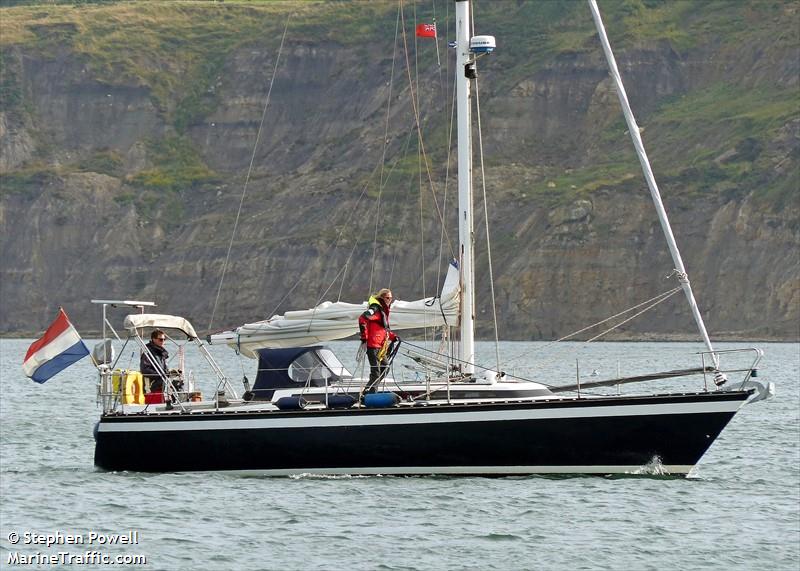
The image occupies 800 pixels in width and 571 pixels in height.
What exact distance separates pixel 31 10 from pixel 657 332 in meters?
92.6

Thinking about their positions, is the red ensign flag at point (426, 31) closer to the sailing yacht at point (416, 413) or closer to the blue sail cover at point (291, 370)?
the sailing yacht at point (416, 413)

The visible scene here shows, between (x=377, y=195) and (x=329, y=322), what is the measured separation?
103 meters

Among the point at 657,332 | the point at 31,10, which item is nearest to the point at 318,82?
the point at 31,10

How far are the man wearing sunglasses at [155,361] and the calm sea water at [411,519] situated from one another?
5.97 ft

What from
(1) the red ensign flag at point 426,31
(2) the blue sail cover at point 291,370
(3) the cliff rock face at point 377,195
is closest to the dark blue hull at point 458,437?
(2) the blue sail cover at point 291,370

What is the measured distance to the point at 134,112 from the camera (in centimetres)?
16150

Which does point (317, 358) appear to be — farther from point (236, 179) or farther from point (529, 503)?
point (236, 179)

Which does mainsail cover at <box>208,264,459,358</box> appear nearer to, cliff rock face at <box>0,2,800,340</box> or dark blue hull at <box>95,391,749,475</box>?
dark blue hull at <box>95,391,749,475</box>

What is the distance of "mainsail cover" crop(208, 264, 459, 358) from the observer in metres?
27.9

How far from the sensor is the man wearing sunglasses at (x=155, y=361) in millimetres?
28297

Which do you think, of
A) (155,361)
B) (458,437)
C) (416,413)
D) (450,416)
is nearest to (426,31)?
(155,361)

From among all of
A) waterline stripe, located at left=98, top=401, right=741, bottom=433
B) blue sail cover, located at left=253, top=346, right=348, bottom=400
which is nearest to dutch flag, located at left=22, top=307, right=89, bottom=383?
waterline stripe, located at left=98, top=401, right=741, bottom=433

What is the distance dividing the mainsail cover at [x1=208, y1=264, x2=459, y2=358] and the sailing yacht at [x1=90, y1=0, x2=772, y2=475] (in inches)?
1.0

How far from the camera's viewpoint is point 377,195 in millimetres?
131250
